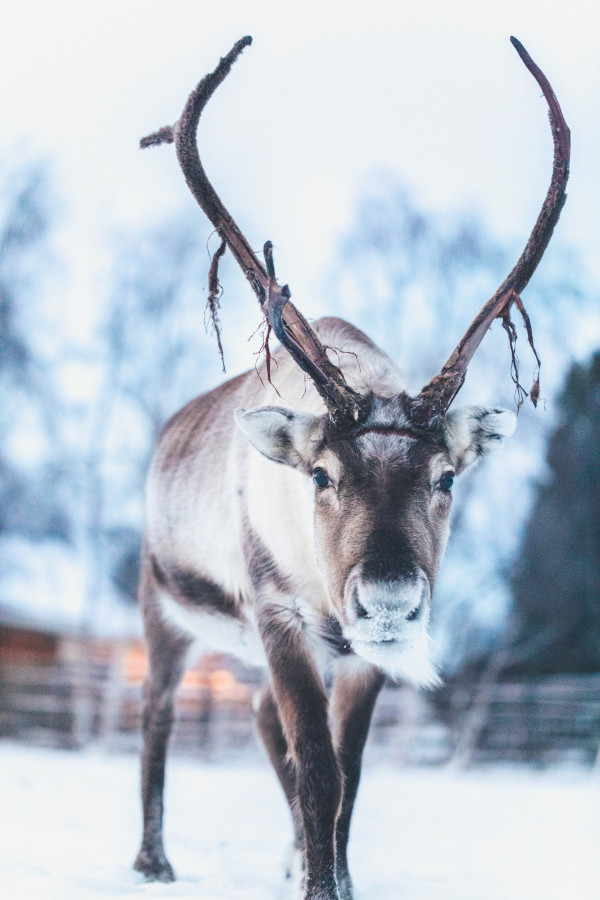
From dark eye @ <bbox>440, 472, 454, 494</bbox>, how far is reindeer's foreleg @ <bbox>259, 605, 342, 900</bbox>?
809 mm

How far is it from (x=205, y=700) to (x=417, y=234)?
847 centimetres

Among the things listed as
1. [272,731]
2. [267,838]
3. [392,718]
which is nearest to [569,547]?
[392,718]

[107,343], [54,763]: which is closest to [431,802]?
[54,763]

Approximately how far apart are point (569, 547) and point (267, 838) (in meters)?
10.9

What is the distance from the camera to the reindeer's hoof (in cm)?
404

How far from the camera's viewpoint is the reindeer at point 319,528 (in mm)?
2793

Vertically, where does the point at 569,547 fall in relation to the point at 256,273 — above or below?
above

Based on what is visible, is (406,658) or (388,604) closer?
(388,604)

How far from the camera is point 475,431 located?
11.2 feet

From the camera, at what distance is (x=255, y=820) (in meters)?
7.31

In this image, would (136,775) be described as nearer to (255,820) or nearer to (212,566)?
(255,820)

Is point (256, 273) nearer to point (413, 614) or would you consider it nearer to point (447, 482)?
point (447, 482)

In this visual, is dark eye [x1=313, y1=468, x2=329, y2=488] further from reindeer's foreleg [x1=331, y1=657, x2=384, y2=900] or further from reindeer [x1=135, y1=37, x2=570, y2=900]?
reindeer's foreleg [x1=331, y1=657, x2=384, y2=900]

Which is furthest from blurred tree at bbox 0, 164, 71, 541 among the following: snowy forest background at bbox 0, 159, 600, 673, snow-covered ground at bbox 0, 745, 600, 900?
snow-covered ground at bbox 0, 745, 600, 900
